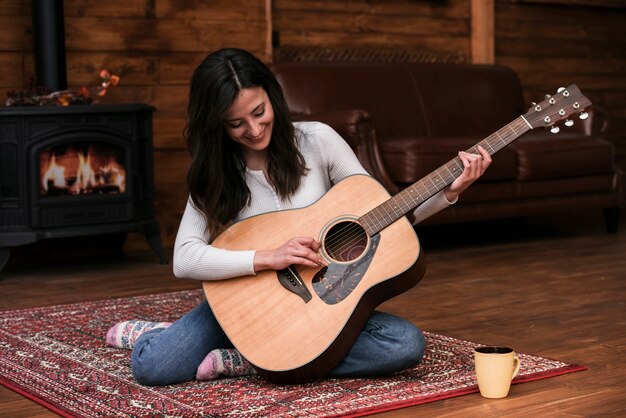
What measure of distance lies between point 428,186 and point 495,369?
0.43 meters

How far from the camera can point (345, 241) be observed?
241 centimetres

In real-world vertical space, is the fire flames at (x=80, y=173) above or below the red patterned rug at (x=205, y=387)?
above

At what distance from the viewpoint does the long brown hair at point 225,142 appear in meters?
2.37

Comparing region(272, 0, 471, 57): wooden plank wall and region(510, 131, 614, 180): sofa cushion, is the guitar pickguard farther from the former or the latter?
region(272, 0, 471, 57): wooden plank wall

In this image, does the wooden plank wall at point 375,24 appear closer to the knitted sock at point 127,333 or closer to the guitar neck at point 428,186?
the knitted sock at point 127,333

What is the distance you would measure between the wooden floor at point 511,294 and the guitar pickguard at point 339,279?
0.30 meters

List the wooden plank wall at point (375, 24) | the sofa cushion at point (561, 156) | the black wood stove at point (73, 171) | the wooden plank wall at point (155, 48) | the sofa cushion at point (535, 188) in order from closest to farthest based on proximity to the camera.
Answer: the black wood stove at point (73, 171), the wooden plank wall at point (155, 48), the sofa cushion at point (535, 188), the sofa cushion at point (561, 156), the wooden plank wall at point (375, 24)

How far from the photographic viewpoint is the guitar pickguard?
2328 millimetres

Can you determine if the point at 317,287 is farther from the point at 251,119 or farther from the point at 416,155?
the point at 416,155

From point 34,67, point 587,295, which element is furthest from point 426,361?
point 34,67

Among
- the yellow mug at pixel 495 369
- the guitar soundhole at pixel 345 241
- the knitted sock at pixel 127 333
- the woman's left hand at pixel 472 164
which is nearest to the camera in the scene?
the yellow mug at pixel 495 369

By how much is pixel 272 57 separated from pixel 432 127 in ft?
3.03

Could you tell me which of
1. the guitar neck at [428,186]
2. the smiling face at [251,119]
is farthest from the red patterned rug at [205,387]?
the smiling face at [251,119]

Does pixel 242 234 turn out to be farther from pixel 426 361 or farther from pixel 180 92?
pixel 180 92
